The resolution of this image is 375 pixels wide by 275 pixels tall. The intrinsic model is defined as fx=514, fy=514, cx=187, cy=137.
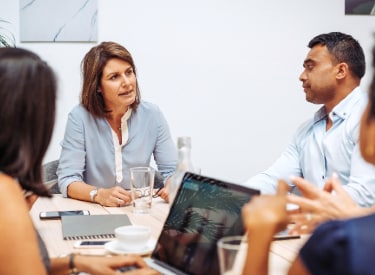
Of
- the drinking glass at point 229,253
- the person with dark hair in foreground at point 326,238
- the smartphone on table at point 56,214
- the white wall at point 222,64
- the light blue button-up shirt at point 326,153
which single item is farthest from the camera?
the white wall at point 222,64

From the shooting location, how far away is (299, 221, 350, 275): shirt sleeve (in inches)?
28.1

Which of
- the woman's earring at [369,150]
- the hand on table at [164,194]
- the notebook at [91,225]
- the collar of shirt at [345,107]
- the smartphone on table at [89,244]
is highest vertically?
the woman's earring at [369,150]

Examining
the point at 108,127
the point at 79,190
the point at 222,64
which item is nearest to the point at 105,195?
the point at 79,190

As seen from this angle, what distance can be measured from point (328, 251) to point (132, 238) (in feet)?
2.64

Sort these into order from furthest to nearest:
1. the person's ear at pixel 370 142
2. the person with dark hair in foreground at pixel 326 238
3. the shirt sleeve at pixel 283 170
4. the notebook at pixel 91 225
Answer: the shirt sleeve at pixel 283 170, the notebook at pixel 91 225, the person's ear at pixel 370 142, the person with dark hair in foreground at pixel 326 238

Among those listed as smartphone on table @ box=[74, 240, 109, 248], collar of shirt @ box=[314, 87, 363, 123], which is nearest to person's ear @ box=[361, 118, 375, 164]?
smartphone on table @ box=[74, 240, 109, 248]

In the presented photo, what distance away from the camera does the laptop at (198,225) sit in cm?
118

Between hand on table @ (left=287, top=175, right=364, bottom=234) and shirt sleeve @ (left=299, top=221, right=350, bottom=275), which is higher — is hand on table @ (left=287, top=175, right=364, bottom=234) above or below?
below

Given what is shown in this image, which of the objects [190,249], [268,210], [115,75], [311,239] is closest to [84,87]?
[115,75]

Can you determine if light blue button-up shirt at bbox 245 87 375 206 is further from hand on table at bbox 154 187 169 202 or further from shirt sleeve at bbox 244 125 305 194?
hand on table at bbox 154 187 169 202

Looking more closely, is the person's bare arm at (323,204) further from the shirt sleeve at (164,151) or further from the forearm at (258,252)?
the shirt sleeve at (164,151)

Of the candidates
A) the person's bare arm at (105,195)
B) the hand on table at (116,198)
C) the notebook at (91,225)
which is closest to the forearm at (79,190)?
the person's bare arm at (105,195)

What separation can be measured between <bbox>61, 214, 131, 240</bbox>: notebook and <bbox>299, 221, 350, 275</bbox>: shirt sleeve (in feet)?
3.14

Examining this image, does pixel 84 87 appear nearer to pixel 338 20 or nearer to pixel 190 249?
pixel 190 249
